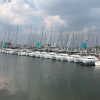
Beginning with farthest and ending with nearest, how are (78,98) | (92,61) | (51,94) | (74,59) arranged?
(74,59) → (92,61) → (51,94) → (78,98)

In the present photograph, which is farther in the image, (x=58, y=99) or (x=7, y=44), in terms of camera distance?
(x=7, y=44)

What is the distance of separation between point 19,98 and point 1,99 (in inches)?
91.8

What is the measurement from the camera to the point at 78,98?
1841 cm

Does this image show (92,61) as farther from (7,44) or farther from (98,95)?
(7,44)

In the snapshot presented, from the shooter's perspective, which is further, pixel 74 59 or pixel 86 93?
pixel 74 59

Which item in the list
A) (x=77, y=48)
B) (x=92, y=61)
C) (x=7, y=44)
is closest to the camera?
(x=92, y=61)

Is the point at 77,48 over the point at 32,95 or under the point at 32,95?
over

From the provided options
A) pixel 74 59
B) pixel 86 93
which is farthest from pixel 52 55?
pixel 86 93

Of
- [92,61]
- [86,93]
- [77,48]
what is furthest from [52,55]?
[86,93]

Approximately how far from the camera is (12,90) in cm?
2072

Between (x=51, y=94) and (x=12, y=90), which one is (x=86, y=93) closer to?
(x=51, y=94)

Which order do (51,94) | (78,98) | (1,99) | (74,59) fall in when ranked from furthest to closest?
(74,59) → (51,94) → (78,98) → (1,99)

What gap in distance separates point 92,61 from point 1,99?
1753 inches

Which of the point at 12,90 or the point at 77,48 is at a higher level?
the point at 77,48
